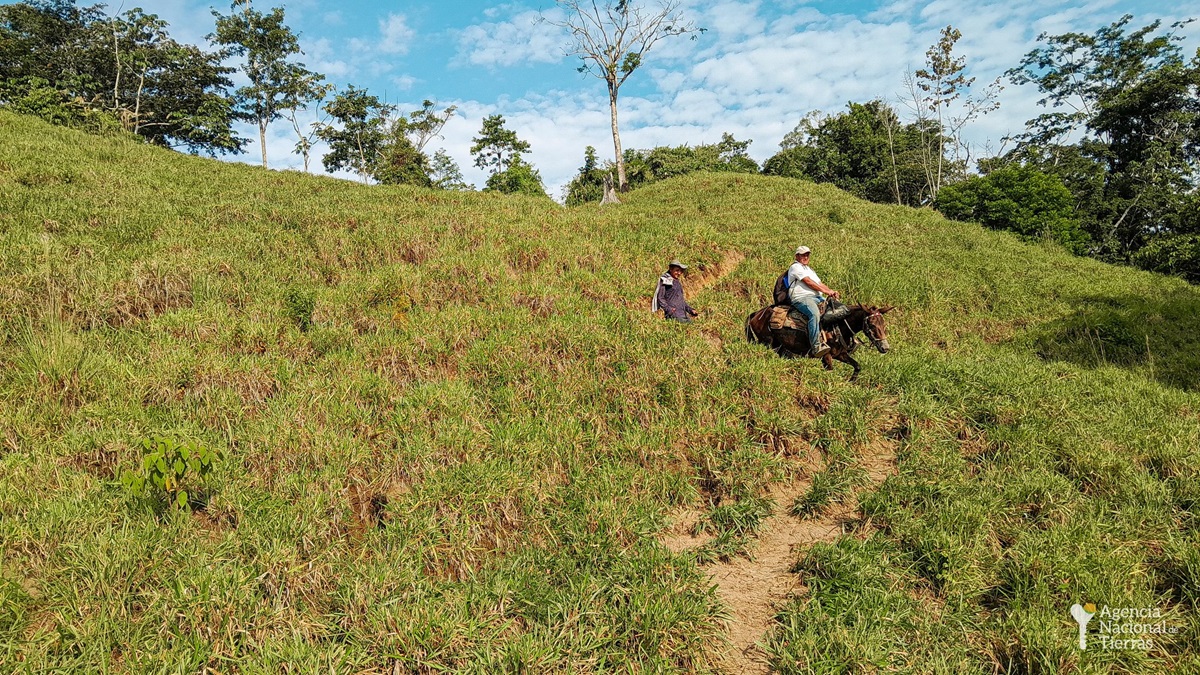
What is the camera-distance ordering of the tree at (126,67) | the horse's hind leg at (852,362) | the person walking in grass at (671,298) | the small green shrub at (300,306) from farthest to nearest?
the tree at (126,67), the person walking in grass at (671,298), the horse's hind leg at (852,362), the small green shrub at (300,306)

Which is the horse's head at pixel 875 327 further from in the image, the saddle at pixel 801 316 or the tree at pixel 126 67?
the tree at pixel 126 67

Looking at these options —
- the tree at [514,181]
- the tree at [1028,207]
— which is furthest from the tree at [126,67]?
the tree at [1028,207]

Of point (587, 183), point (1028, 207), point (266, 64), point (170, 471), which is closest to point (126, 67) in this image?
point (266, 64)

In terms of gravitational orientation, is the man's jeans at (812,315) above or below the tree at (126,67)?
below

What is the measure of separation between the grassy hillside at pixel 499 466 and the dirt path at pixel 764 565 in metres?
0.11

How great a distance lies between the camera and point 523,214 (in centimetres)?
1510

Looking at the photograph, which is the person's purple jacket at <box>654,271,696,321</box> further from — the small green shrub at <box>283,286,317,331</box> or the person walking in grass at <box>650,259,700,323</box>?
→ the small green shrub at <box>283,286,317,331</box>

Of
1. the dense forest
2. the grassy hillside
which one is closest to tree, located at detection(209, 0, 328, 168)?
the dense forest

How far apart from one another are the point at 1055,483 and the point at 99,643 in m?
8.13

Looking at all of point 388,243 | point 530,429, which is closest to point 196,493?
point 530,429

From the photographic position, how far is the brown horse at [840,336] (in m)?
7.77

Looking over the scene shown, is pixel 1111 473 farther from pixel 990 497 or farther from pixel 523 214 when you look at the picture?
pixel 523 214

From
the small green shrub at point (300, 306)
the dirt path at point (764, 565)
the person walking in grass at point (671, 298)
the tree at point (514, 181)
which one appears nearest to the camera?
the dirt path at point (764, 565)

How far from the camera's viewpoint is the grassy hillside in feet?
11.4
